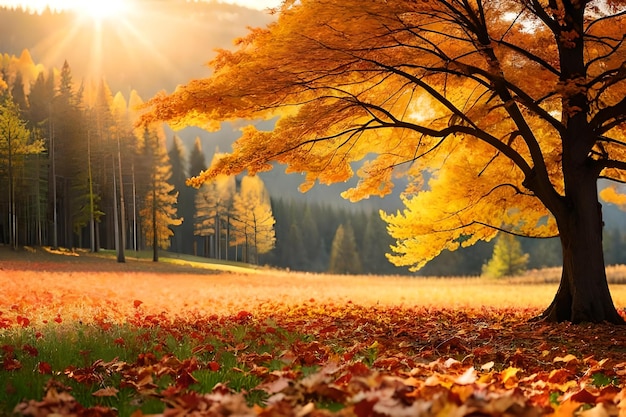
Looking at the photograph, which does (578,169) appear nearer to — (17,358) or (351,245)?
(17,358)

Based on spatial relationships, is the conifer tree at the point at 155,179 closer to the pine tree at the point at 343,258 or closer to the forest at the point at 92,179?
the forest at the point at 92,179

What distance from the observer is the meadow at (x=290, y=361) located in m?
2.50

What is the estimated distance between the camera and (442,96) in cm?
984

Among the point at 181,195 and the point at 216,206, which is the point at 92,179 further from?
the point at 181,195

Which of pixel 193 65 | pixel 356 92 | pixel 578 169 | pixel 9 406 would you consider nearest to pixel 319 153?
pixel 356 92

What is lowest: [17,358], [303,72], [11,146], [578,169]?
[17,358]

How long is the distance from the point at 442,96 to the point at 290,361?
7166 millimetres

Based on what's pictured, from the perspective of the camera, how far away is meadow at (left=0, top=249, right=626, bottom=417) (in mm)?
2496

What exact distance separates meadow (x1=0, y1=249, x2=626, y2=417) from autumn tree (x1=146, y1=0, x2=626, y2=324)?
2.37 m

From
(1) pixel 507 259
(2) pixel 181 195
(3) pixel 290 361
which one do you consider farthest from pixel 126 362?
(2) pixel 181 195

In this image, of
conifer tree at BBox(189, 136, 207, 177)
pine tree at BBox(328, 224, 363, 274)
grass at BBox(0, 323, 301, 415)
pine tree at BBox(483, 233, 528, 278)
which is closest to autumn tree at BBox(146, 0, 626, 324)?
grass at BBox(0, 323, 301, 415)

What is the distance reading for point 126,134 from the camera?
133 feet

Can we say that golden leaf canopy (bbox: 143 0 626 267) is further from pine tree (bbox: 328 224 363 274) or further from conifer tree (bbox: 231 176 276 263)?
pine tree (bbox: 328 224 363 274)

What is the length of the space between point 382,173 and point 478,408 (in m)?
9.55
